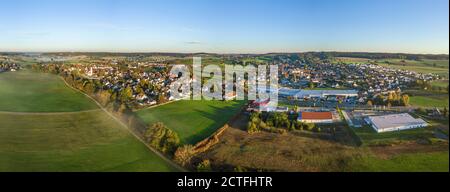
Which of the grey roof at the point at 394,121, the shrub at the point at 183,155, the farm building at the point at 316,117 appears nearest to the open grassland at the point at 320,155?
the shrub at the point at 183,155

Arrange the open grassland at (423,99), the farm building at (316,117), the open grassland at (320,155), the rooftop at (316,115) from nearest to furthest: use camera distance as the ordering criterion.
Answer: the open grassland at (320,155), the open grassland at (423,99), the farm building at (316,117), the rooftop at (316,115)

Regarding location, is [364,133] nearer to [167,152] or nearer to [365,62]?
[167,152]

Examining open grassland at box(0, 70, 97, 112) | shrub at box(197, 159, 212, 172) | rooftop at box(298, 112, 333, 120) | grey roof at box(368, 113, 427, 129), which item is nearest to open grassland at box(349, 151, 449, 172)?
grey roof at box(368, 113, 427, 129)

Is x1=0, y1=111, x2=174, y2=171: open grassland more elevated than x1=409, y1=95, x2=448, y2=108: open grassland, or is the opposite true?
x1=409, y1=95, x2=448, y2=108: open grassland

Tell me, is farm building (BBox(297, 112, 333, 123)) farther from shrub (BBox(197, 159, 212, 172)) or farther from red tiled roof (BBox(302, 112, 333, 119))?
shrub (BBox(197, 159, 212, 172))

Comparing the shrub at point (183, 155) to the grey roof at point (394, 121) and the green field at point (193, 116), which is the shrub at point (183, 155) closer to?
the green field at point (193, 116)

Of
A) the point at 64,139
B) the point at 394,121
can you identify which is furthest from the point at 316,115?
the point at 64,139
